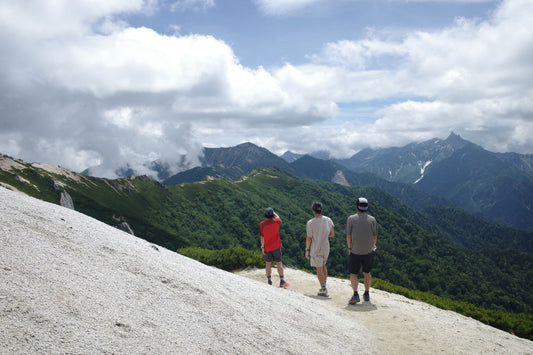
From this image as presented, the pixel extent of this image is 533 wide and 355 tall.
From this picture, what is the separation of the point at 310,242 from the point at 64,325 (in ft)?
27.0

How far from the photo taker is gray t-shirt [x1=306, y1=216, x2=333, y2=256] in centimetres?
1095

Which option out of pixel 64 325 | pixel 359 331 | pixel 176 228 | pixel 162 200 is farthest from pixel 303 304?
pixel 162 200

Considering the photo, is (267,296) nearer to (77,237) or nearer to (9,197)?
(77,237)

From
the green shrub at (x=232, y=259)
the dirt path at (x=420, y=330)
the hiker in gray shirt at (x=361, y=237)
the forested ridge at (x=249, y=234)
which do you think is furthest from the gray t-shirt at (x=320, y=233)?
the forested ridge at (x=249, y=234)

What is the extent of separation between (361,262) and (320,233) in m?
1.75

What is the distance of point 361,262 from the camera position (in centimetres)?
1075

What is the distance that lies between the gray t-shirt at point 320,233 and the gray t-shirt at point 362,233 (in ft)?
2.65

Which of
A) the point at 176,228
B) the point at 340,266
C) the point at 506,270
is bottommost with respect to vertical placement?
the point at 506,270

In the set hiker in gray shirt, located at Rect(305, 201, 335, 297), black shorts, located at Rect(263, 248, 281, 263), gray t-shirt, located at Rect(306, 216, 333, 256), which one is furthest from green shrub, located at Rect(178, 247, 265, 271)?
gray t-shirt, located at Rect(306, 216, 333, 256)

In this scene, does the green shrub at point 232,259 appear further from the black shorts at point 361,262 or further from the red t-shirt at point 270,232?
the black shorts at point 361,262

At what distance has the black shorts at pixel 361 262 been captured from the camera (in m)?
10.6

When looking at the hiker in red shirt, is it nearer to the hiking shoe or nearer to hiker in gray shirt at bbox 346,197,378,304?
hiker in gray shirt at bbox 346,197,378,304

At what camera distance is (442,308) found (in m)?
12.6

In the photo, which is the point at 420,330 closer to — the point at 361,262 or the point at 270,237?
the point at 361,262
